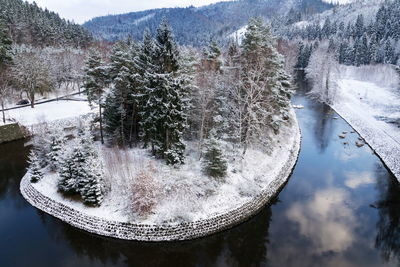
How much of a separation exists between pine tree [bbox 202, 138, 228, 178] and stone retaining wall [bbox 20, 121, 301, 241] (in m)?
3.63

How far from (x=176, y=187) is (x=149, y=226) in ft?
12.7

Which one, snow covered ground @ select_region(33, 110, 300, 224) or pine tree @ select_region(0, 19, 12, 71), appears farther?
pine tree @ select_region(0, 19, 12, 71)

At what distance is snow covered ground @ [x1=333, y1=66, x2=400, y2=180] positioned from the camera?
120 feet

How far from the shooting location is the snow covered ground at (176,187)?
21469 millimetres

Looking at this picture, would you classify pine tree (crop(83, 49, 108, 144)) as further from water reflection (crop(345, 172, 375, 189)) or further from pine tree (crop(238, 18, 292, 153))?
water reflection (crop(345, 172, 375, 189))

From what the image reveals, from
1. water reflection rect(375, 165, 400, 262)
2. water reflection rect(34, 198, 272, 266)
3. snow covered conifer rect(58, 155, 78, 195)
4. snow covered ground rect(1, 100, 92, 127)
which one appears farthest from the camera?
snow covered ground rect(1, 100, 92, 127)

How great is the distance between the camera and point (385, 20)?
129 meters

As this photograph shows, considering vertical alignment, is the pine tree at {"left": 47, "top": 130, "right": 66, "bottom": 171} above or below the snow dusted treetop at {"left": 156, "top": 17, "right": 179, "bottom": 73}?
below

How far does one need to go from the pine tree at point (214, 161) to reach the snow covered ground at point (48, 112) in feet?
100

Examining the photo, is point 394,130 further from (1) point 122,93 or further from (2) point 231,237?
(1) point 122,93

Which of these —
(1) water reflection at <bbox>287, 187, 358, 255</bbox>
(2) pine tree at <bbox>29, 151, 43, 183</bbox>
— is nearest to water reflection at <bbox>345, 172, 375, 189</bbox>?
(1) water reflection at <bbox>287, 187, 358, 255</bbox>

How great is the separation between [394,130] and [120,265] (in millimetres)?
42900

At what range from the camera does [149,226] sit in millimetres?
20391

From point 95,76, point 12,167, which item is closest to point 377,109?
point 95,76
